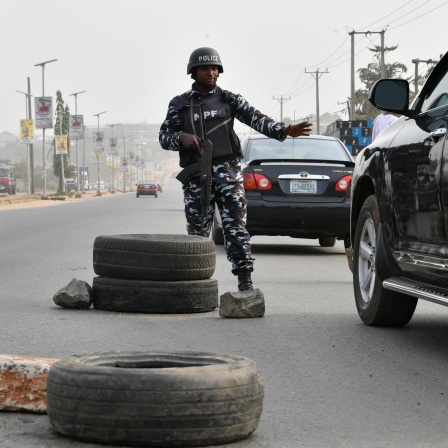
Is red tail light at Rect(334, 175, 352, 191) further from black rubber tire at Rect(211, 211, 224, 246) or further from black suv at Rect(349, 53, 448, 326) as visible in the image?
black suv at Rect(349, 53, 448, 326)

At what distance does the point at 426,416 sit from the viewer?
16.3 ft

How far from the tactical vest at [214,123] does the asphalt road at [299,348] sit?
3.85 feet

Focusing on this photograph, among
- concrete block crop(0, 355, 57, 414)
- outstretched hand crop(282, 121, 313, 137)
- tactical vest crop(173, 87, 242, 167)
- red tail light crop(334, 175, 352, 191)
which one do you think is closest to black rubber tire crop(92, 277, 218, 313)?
tactical vest crop(173, 87, 242, 167)

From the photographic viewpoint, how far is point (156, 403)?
4.11 metres

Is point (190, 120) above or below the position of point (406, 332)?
above

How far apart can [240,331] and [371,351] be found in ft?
3.77

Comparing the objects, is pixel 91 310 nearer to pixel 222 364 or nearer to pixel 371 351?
pixel 371 351

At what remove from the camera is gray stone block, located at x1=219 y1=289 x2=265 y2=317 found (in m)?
8.39

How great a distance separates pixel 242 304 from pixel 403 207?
1853mm

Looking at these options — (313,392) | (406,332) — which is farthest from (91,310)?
(313,392)

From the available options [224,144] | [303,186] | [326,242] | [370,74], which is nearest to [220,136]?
[224,144]

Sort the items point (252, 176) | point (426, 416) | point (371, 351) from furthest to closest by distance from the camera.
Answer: point (252, 176), point (371, 351), point (426, 416)

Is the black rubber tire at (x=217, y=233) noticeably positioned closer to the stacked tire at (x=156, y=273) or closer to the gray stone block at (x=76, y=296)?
the gray stone block at (x=76, y=296)

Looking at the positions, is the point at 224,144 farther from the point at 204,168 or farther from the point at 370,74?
the point at 370,74
